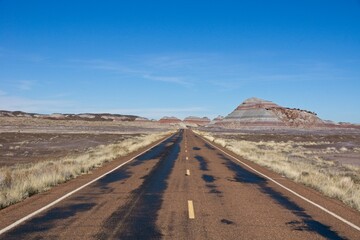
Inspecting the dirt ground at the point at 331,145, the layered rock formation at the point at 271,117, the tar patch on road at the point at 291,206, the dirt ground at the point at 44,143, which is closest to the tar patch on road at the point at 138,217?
the tar patch on road at the point at 291,206

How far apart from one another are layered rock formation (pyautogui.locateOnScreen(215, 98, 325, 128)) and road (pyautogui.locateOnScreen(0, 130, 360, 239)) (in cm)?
16003

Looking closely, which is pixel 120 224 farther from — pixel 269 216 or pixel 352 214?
pixel 352 214

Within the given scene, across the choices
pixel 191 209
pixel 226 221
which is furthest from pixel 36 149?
pixel 226 221

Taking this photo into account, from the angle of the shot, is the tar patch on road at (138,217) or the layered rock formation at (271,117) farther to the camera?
the layered rock formation at (271,117)

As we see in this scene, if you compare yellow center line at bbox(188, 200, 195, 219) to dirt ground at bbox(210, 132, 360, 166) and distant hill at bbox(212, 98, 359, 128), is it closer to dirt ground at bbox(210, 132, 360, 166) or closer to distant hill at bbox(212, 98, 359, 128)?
dirt ground at bbox(210, 132, 360, 166)

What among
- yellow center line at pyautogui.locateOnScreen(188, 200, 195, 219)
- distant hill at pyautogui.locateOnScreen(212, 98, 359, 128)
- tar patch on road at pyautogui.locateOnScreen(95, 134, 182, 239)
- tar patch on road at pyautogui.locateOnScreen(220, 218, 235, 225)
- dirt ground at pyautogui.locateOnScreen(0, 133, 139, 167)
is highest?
distant hill at pyautogui.locateOnScreen(212, 98, 359, 128)

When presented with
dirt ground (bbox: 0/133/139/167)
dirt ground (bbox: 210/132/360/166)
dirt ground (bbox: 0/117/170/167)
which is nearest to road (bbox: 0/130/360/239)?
dirt ground (bbox: 0/133/139/167)

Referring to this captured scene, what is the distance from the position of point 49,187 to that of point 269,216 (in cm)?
755

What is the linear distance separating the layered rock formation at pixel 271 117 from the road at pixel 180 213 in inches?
6300

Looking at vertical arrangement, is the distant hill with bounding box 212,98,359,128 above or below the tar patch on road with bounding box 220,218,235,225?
above

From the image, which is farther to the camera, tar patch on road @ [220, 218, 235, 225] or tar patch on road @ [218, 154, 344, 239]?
A: tar patch on road @ [220, 218, 235, 225]

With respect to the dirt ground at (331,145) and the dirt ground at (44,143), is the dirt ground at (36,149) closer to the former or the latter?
the dirt ground at (44,143)

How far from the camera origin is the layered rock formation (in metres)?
174

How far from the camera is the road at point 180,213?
764cm
